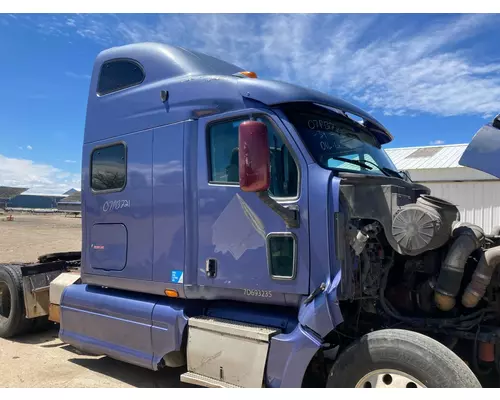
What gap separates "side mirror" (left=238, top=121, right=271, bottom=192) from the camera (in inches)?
126

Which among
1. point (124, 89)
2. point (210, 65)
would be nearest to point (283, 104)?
point (210, 65)

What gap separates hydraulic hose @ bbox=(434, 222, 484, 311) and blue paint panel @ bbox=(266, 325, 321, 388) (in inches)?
40.8

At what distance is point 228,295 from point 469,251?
6.55 feet

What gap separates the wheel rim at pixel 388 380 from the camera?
3068 millimetres

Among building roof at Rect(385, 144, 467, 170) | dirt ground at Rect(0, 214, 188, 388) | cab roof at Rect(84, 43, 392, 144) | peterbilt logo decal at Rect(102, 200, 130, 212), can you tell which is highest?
building roof at Rect(385, 144, 467, 170)

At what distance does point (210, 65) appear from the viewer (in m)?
4.66

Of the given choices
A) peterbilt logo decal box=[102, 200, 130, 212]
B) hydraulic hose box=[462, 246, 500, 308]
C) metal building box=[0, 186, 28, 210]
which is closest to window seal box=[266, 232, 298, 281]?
hydraulic hose box=[462, 246, 500, 308]

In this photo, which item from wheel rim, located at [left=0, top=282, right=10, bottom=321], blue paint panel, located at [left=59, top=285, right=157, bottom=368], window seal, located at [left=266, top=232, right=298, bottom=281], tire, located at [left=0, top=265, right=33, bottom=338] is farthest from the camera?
wheel rim, located at [left=0, top=282, right=10, bottom=321]

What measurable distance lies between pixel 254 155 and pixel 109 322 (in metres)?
2.71

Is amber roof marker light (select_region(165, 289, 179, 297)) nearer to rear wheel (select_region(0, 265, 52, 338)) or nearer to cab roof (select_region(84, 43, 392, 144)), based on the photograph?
cab roof (select_region(84, 43, 392, 144))

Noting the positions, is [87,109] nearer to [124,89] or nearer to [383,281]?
[124,89]

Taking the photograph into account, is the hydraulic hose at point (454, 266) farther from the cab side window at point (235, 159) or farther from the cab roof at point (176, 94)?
the cab roof at point (176, 94)

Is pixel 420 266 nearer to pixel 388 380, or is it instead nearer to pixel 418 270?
pixel 418 270

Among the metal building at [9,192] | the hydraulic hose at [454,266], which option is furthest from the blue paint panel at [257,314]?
the metal building at [9,192]
